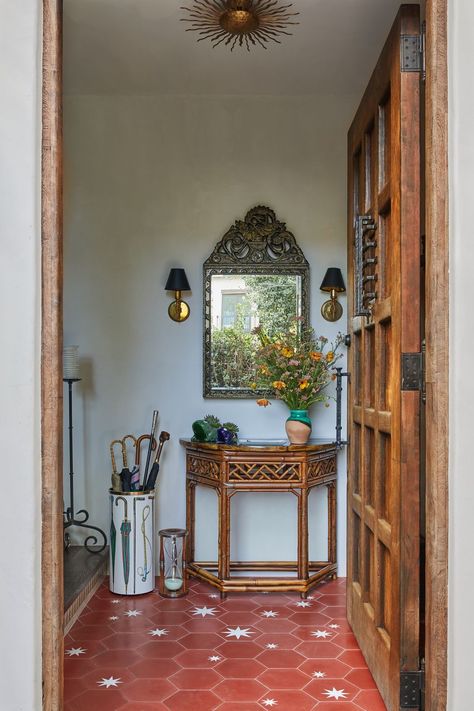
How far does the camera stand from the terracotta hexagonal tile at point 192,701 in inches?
103

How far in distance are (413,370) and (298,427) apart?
1.71 metres

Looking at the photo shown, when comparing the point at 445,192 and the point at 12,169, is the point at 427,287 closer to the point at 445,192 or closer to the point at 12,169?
the point at 445,192

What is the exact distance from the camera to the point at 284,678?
2.89 meters

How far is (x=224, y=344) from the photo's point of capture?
4410mm

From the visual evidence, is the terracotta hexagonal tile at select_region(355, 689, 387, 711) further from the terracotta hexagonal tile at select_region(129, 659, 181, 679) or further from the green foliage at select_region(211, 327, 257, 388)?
the green foliage at select_region(211, 327, 257, 388)

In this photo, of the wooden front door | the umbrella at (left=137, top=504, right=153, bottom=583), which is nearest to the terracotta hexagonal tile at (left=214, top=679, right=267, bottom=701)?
the wooden front door

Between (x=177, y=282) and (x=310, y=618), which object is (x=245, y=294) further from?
(x=310, y=618)

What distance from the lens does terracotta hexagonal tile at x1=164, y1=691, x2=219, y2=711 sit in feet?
8.57

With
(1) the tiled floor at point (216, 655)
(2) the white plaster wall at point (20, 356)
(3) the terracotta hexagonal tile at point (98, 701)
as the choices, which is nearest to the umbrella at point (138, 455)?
(1) the tiled floor at point (216, 655)

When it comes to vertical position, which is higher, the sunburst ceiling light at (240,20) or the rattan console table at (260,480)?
the sunburst ceiling light at (240,20)

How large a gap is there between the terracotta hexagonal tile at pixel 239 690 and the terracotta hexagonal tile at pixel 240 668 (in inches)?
1.8

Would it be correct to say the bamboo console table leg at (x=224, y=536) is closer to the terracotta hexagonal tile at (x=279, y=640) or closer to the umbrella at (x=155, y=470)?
the umbrella at (x=155, y=470)

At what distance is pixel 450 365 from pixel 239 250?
2.57m

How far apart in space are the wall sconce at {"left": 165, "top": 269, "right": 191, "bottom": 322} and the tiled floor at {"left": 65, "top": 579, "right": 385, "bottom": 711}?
165 cm
